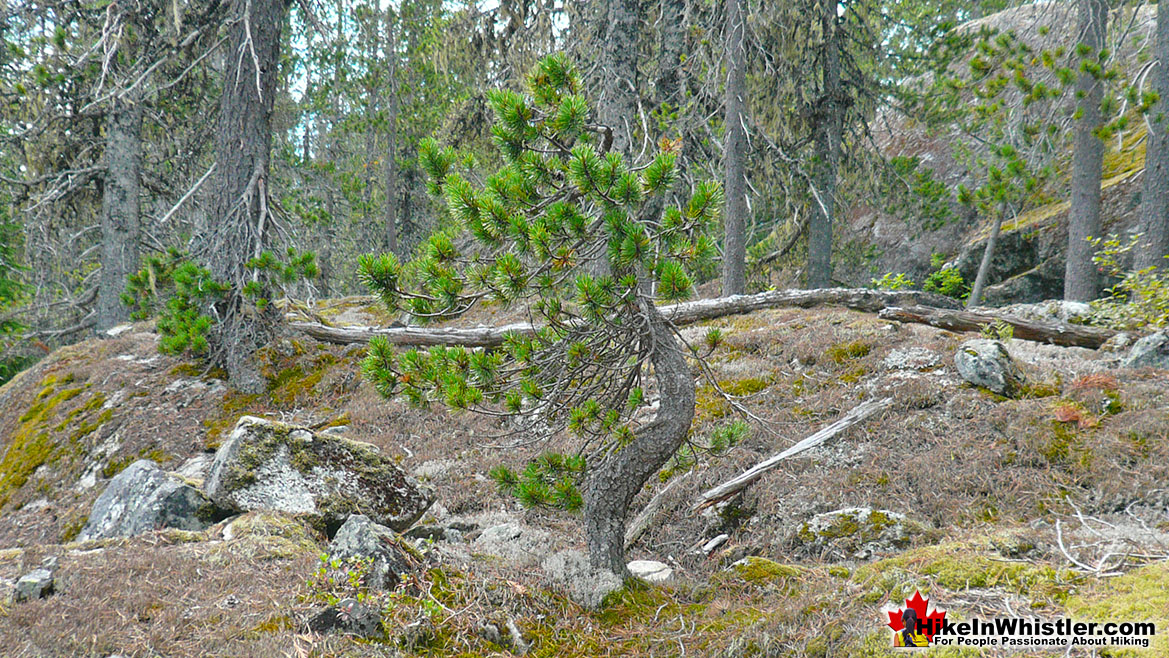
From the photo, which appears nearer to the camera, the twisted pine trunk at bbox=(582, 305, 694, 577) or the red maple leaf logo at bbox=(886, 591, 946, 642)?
the red maple leaf logo at bbox=(886, 591, 946, 642)

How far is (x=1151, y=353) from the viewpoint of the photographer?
6.34 metres

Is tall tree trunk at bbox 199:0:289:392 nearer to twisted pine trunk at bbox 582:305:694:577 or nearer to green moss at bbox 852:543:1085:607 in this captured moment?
twisted pine trunk at bbox 582:305:694:577

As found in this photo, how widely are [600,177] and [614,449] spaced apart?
1.81 m

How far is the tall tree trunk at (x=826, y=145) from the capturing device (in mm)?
11641

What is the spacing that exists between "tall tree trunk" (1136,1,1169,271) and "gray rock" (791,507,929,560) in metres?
8.06

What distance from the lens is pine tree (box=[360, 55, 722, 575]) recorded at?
3.37 meters

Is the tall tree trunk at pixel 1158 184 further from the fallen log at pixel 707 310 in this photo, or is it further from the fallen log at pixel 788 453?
the fallen log at pixel 788 453

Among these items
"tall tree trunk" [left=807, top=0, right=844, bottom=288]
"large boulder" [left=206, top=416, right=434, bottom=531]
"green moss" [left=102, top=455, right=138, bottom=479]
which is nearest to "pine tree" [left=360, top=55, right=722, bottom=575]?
"large boulder" [left=206, top=416, right=434, bottom=531]

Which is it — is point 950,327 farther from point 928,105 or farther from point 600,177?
point 600,177

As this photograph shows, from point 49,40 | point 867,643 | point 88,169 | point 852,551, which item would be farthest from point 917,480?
point 88,169

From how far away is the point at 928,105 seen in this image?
1161cm

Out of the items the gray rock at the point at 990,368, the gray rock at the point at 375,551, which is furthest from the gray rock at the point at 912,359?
the gray rock at the point at 375,551

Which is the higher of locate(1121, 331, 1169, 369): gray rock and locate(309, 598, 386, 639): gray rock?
locate(1121, 331, 1169, 369): gray rock

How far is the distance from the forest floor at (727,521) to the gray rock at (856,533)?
0.07 ft
